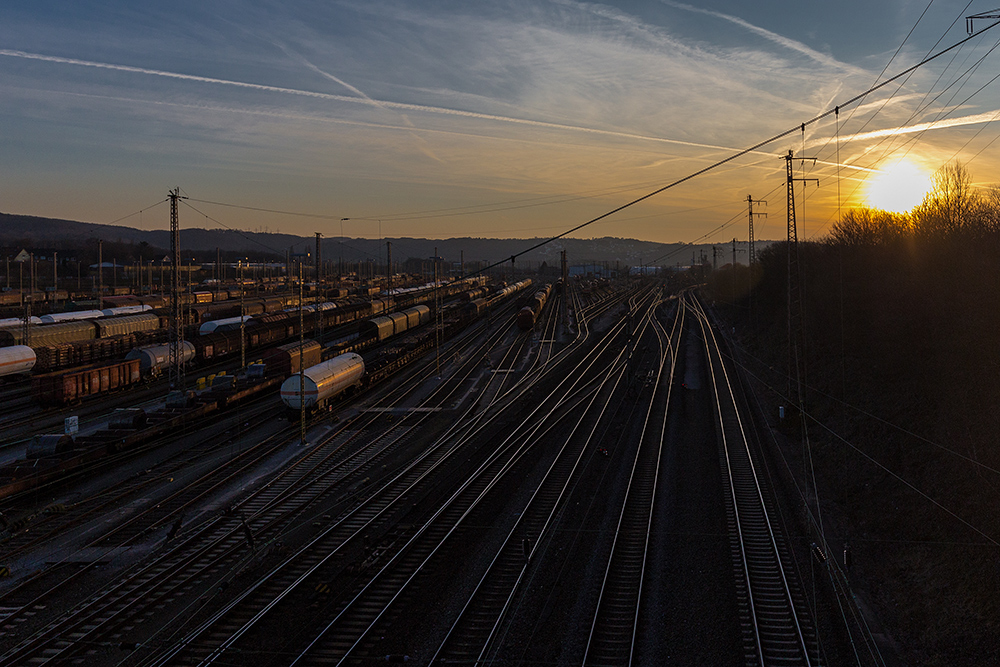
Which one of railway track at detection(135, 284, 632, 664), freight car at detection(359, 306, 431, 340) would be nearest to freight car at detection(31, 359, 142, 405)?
freight car at detection(359, 306, 431, 340)

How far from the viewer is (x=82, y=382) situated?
33125 millimetres

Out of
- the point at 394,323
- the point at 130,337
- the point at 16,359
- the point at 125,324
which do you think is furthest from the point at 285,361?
the point at 394,323

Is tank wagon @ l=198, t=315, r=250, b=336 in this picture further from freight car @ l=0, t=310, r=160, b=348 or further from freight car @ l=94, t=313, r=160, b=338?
freight car @ l=0, t=310, r=160, b=348

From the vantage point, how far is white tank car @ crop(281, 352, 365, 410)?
2877 cm

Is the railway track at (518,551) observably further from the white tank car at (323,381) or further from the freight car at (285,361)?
the freight car at (285,361)

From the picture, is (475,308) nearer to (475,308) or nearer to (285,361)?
(475,308)

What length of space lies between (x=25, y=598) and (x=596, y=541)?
13413 mm

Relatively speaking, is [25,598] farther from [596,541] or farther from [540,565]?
[596,541]

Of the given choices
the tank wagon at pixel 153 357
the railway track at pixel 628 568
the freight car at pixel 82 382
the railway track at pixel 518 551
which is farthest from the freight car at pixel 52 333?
the railway track at pixel 628 568

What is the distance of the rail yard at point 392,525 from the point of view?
39.1 feet

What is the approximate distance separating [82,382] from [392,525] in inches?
1000

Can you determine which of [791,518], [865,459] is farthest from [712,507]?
[865,459]

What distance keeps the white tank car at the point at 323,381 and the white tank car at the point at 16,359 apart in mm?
19598

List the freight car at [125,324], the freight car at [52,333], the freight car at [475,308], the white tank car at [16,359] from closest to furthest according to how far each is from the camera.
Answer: the white tank car at [16,359] → the freight car at [52,333] → the freight car at [125,324] → the freight car at [475,308]
